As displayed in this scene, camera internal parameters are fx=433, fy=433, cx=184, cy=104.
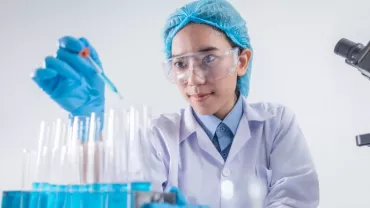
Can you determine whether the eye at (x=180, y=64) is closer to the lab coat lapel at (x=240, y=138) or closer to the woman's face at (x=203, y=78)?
the woman's face at (x=203, y=78)

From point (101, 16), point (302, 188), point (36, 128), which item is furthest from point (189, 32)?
point (36, 128)

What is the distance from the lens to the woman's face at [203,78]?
1.46 m

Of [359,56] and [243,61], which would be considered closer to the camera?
[359,56]

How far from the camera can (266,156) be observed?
5.20ft

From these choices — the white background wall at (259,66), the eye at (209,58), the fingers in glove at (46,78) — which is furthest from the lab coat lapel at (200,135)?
the white background wall at (259,66)

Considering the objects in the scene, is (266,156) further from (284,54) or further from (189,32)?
(284,54)

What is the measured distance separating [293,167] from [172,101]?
3.17ft

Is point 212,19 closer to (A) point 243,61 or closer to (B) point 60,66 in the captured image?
(A) point 243,61

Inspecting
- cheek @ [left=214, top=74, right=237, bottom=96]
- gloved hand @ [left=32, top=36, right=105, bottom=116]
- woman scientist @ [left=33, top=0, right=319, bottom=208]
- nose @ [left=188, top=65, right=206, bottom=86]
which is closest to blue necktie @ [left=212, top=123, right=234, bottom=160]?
woman scientist @ [left=33, top=0, right=319, bottom=208]

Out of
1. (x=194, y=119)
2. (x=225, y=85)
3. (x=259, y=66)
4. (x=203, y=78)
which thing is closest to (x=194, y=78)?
(x=203, y=78)

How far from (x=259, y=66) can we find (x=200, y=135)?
0.78 m

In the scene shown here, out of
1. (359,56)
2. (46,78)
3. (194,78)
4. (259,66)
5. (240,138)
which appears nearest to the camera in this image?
(359,56)

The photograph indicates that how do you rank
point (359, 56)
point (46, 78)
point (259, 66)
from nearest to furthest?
point (359, 56) → point (46, 78) → point (259, 66)

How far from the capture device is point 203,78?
1446 mm
